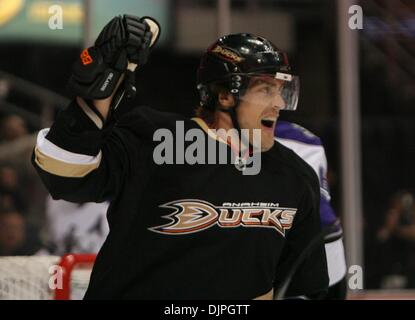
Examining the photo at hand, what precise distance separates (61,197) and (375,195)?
9.98 ft

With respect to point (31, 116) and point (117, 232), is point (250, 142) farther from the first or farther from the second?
point (31, 116)

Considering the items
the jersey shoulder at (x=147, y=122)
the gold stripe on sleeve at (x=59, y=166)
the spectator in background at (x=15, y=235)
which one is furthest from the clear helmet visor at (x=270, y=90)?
the spectator in background at (x=15, y=235)

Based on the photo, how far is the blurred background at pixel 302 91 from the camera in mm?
3385

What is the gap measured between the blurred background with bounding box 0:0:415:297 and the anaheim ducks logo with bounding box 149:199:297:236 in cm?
123

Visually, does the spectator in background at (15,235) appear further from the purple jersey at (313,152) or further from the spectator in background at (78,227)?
the purple jersey at (313,152)

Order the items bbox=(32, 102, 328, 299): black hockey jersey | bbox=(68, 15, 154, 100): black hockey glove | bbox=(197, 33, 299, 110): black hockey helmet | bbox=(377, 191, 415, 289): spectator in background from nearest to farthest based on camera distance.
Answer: bbox=(68, 15, 154, 100): black hockey glove, bbox=(32, 102, 328, 299): black hockey jersey, bbox=(197, 33, 299, 110): black hockey helmet, bbox=(377, 191, 415, 289): spectator in background

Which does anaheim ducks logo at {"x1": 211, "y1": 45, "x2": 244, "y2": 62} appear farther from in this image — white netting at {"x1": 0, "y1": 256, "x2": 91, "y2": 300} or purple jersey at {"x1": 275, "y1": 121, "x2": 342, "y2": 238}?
white netting at {"x1": 0, "y1": 256, "x2": 91, "y2": 300}

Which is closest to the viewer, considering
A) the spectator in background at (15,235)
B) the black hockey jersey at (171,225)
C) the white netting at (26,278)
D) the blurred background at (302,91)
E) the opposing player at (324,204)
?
the black hockey jersey at (171,225)

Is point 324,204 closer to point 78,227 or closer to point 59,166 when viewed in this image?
point 59,166

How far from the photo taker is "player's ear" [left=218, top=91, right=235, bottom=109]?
1811 millimetres

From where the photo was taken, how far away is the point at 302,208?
72.7 inches

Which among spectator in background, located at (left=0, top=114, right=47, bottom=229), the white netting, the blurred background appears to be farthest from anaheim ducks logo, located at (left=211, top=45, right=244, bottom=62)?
spectator in background, located at (left=0, top=114, right=47, bottom=229)

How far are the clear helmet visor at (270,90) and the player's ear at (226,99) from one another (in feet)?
0.07

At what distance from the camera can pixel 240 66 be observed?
5.91 ft
